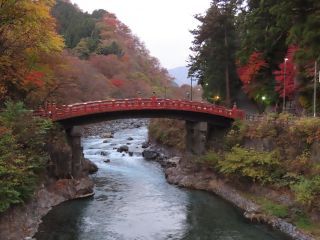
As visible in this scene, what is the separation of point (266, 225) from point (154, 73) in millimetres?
100398

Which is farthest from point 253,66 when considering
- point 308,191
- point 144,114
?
point 308,191

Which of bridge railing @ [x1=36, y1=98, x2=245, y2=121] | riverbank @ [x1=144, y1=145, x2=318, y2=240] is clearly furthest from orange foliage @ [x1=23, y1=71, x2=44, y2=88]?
riverbank @ [x1=144, y1=145, x2=318, y2=240]

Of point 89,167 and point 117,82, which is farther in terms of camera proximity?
point 117,82

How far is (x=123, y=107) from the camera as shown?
1663 inches

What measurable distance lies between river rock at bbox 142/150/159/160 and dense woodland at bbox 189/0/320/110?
1056cm

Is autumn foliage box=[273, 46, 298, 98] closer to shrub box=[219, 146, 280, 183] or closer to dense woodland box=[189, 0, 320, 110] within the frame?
dense woodland box=[189, 0, 320, 110]

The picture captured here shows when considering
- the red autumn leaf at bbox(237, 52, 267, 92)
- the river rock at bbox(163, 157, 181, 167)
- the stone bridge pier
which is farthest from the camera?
the river rock at bbox(163, 157, 181, 167)

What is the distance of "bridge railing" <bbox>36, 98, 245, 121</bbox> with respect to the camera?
3978cm

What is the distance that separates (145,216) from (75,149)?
12351 millimetres

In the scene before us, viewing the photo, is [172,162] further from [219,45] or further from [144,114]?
[219,45]

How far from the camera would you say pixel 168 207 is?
34500 millimetres

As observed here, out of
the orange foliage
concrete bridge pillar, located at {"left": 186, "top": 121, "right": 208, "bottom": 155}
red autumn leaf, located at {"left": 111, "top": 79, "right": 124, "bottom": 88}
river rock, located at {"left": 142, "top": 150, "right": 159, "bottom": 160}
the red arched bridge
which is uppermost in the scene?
red autumn leaf, located at {"left": 111, "top": 79, "right": 124, "bottom": 88}

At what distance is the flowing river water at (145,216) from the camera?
92.3 ft

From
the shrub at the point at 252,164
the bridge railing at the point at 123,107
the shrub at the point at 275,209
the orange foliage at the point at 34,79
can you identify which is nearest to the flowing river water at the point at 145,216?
the shrub at the point at 275,209
